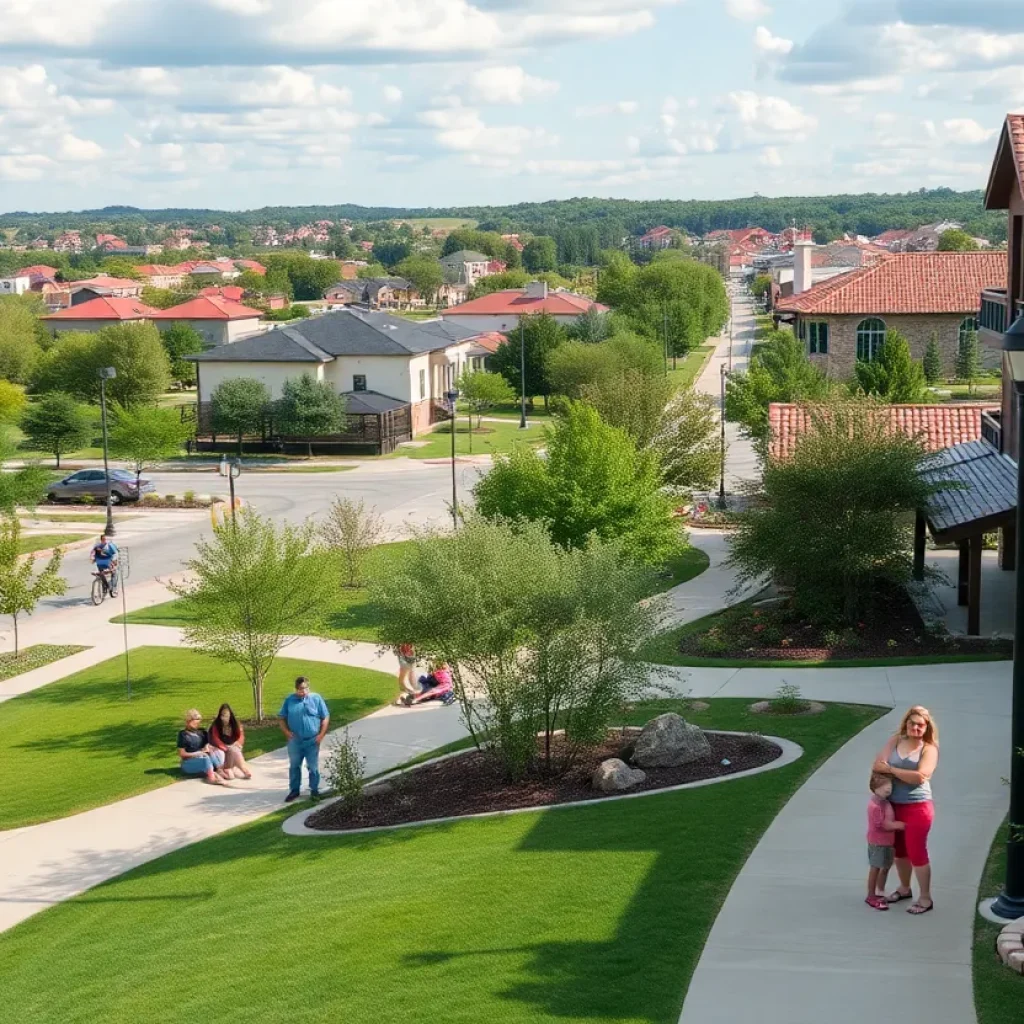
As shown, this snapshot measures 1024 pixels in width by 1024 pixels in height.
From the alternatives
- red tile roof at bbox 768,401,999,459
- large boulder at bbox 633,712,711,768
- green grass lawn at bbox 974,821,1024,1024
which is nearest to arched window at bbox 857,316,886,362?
red tile roof at bbox 768,401,999,459

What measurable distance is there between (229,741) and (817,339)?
50048mm

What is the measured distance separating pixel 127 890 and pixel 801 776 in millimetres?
6727

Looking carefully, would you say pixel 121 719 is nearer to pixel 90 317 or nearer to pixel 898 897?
pixel 898 897

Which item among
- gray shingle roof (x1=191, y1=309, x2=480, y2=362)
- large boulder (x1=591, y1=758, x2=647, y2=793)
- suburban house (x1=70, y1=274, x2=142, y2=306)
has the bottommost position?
large boulder (x1=591, y1=758, x2=647, y2=793)

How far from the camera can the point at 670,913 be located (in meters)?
10.9

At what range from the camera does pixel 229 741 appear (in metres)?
17.3

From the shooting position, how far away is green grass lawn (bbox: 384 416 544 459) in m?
55.4

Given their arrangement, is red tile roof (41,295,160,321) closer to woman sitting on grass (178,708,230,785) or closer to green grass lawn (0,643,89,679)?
green grass lawn (0,643,89,679)

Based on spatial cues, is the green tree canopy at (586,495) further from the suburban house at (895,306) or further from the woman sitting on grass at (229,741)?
the suburban house at (895,306)

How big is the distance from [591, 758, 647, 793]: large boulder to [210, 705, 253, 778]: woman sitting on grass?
474cm

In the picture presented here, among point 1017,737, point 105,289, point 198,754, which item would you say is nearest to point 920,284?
point 198,754

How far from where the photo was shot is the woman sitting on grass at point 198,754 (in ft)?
56.3

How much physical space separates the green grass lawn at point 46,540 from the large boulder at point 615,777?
2449 cm

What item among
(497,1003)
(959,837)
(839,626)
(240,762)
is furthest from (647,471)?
(497,1003)
